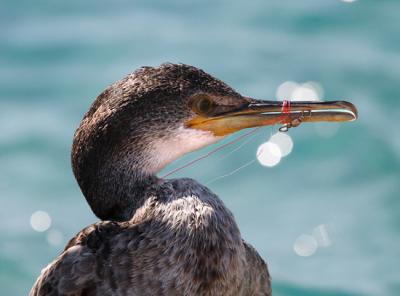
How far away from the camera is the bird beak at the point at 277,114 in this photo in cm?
421

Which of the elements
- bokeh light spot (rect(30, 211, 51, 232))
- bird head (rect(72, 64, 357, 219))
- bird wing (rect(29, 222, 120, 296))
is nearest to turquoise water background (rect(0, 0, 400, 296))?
bokeh light spot (rect(30, 211, 51, 232))

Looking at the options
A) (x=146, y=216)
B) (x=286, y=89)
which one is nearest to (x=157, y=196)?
(x=146, y=216)

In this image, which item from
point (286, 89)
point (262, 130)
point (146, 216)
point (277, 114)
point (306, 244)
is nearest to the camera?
point (146, 216)

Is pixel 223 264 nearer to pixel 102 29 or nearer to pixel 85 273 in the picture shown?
pixel 85 273

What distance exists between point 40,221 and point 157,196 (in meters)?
4.34

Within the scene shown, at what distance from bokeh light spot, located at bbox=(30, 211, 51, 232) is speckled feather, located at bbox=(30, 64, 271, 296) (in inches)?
157

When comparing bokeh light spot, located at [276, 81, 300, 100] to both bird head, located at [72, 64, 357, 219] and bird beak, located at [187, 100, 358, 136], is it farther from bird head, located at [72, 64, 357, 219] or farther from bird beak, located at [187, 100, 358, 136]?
bird head, located at [72, 64, 357, 219]

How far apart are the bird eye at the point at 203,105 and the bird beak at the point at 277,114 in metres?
0.07

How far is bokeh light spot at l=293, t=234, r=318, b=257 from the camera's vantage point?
794 cm

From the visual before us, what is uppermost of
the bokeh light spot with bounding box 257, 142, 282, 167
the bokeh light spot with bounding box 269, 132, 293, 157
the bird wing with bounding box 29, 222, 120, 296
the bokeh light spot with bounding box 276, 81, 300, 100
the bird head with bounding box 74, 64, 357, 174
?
the bokeh light spot with bounding box 276, 81, 300, 100

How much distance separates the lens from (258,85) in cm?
916

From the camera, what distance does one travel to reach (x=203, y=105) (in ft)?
13.5

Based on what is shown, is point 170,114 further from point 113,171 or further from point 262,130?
point 262,130

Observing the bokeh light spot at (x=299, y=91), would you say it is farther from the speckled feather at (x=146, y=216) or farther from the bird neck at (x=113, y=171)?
the bird neck at (x=113, y=171)
